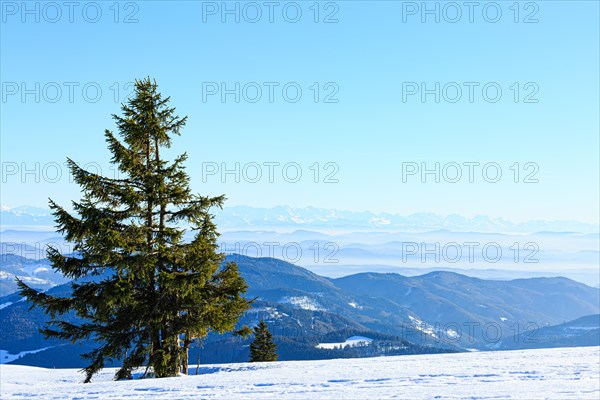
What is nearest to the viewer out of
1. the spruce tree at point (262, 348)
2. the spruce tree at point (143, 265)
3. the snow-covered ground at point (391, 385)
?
the snow-covered ground at point (391, 385)

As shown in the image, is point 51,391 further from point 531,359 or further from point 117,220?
point 531,359

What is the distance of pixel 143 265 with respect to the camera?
2436cm

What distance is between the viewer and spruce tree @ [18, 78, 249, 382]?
24500 mm

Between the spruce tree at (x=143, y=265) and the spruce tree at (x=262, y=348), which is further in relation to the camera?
the spruce tree at (x=262, y=348)

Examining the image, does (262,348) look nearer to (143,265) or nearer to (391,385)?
(143,265)

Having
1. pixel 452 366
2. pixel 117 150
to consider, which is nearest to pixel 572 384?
pixel 452 366

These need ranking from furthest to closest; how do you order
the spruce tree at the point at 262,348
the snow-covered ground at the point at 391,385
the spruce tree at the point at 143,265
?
the spruce tree at the point at 262,348
the spruce tree at the point at 143,265
the snow-covered ground at the point at 391,385

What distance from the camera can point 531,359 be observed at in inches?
912

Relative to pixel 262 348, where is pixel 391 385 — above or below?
above

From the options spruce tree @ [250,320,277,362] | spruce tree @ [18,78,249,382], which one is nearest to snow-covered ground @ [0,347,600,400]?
spruce tree @ [18,78,249,382]

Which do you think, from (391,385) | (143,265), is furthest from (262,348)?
(391,385)

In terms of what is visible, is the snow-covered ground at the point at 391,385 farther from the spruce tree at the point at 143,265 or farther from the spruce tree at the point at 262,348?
the spruce tree at the point at 262,348

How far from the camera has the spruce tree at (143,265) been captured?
80.4 feet

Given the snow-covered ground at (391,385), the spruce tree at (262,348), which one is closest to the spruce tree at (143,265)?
the snow-covered ground at (391,385)
